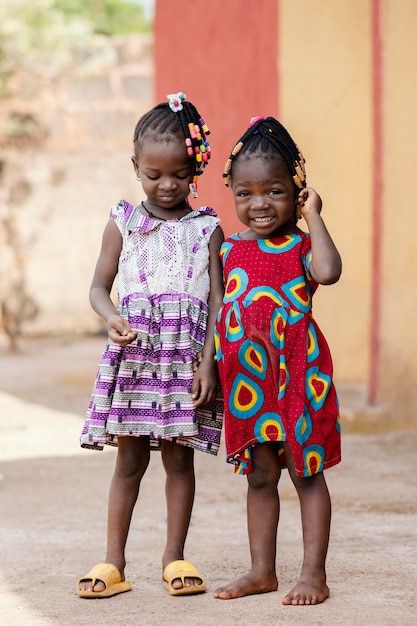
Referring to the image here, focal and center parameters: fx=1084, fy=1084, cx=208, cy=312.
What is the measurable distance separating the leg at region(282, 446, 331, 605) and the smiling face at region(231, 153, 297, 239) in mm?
656

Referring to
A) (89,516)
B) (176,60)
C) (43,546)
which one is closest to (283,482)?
(89,516)

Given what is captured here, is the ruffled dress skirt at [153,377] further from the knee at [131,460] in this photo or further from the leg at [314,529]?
the leg at [314,529]

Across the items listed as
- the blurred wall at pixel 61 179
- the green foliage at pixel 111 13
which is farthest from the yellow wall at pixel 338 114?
the green foliage at pixel 111 13

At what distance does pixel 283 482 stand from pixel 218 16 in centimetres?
491

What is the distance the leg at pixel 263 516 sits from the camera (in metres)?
3.14

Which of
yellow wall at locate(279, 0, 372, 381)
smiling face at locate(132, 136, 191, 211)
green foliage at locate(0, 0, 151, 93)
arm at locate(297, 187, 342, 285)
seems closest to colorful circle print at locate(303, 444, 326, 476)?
arm at locate(297, 187, 342, 285)

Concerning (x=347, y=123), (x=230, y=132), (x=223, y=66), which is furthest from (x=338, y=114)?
(x=223, y=66)

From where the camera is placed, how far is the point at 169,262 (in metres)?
3.23

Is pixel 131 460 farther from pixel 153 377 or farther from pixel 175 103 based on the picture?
pixel 175 103

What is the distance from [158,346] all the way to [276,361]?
0.36 metres

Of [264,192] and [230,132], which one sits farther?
[230,132]

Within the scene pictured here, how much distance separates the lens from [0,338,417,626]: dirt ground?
300 centimetres

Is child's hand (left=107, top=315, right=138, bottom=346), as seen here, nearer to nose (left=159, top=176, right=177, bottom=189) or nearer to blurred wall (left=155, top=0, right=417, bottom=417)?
nose (left=159, top=176, right=177, bottom=189)

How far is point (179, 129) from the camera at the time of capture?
320cm
